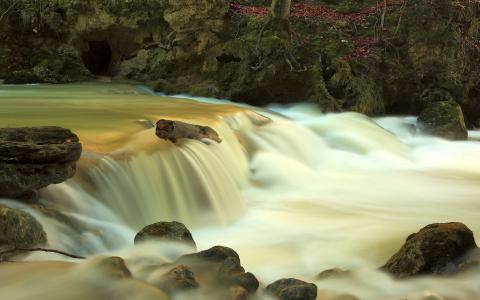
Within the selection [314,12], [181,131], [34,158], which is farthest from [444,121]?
[34,158]

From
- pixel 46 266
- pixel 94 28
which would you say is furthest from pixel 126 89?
pixel 46 266

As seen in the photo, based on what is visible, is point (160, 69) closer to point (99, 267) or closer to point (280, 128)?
point (280, 128)

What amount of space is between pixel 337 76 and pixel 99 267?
9464 mm

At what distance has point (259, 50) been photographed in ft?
40.5

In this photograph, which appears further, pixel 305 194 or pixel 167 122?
pixel 305 194

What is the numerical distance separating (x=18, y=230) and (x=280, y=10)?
10352mm

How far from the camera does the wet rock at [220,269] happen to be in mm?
3596

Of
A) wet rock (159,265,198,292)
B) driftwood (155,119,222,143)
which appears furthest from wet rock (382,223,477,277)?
driftwood (155,119,222,143)

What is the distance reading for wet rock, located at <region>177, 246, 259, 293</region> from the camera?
3596mm

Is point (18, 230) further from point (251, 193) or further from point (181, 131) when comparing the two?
point (251, 193)

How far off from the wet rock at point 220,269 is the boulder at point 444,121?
8796 millimetres

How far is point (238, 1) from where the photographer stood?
14.9m

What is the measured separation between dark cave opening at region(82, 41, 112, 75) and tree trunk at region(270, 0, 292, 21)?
4889 mm

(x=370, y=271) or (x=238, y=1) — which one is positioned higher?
(x=238, y=1)
